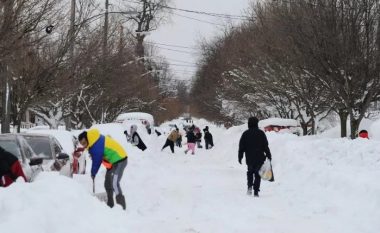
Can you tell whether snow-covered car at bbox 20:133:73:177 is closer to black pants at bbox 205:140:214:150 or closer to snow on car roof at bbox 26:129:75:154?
snow on car roof at bbox 26:129:75:154

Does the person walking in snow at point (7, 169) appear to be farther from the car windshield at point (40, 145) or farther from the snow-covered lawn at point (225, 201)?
the car windshield at point (40, 145)

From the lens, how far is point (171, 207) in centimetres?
1110

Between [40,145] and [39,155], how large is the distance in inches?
40.0

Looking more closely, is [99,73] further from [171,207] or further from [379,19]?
[171,207]

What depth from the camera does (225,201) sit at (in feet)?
38.2

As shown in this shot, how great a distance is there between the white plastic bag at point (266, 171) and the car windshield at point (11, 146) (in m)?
4.80

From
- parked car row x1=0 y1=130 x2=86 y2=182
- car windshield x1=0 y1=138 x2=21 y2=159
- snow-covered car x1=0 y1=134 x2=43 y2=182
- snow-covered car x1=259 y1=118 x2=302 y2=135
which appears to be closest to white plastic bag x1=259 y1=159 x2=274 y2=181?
parked car row x1=0 y1=130 x2=86 y2=182

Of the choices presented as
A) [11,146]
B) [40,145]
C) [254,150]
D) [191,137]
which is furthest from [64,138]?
[191,137]

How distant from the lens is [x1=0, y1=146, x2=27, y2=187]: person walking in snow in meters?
7.53

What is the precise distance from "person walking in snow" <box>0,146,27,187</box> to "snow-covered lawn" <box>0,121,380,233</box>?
0.36 meters

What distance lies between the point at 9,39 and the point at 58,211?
7.12m

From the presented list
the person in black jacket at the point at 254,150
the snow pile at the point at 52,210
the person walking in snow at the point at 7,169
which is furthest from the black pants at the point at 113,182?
the person in black jacket at the point at 254,150

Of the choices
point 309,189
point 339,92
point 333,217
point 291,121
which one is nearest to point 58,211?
point 333,217

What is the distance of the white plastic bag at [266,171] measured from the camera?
12.6 m
